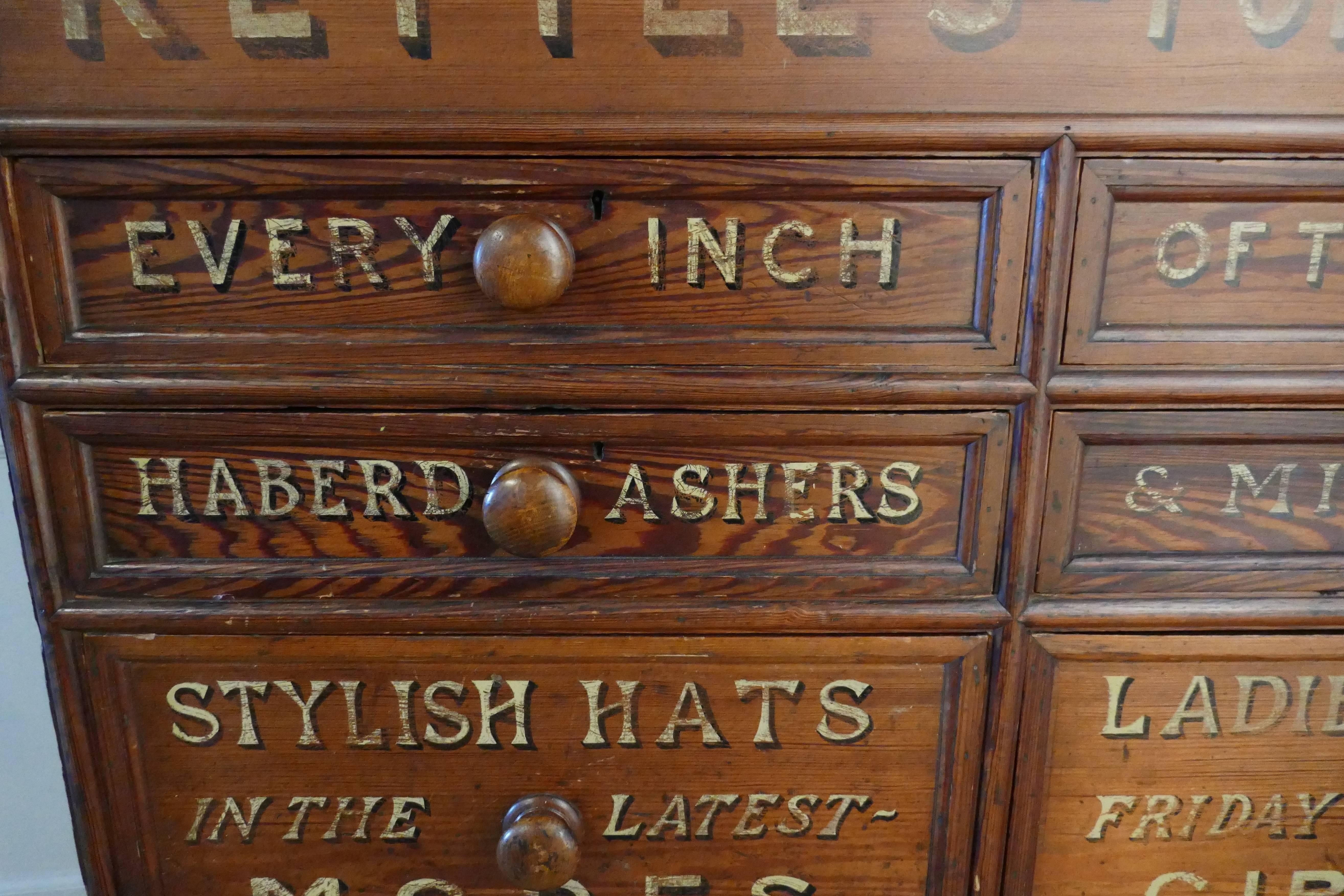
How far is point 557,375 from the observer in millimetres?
568

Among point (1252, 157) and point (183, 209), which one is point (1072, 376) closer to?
point (1252, 157)

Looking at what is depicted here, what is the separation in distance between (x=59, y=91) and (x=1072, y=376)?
0.69 meters

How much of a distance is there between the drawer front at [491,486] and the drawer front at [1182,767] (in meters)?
0.13

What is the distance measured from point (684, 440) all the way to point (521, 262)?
17 centimetres

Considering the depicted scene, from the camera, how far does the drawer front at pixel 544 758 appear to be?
0.61 m

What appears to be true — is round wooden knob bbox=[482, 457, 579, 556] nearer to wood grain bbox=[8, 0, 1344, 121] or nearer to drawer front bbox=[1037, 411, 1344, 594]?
wood grain bbox=[8, 0, 1344, 121]

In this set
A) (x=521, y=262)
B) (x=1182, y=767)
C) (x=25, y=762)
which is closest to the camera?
(x=521, y=262)

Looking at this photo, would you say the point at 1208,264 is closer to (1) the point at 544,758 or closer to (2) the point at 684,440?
(2) the point at 684,440

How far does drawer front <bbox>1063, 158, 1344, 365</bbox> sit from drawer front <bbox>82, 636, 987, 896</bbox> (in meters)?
0.25

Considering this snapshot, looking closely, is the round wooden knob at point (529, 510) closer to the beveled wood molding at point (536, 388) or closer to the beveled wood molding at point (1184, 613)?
the beveled wood molding at point (536, 388)

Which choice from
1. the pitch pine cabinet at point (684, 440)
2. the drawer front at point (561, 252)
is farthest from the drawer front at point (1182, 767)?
the drawer front at point (561, 252)

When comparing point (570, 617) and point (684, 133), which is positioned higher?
point (684, 133)

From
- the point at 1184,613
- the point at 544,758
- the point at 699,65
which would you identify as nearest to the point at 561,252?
the point at 699,65

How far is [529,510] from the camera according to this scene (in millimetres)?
533
